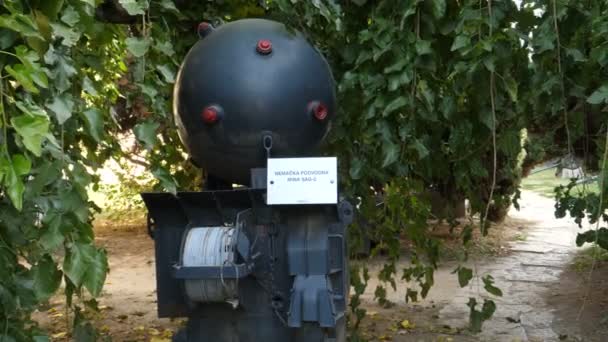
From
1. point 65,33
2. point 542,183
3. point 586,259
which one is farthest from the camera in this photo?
point 542,183

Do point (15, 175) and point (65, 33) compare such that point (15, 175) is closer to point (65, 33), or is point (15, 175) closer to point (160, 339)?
point (65, 33)

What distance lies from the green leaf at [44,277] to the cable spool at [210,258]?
0.83 meters

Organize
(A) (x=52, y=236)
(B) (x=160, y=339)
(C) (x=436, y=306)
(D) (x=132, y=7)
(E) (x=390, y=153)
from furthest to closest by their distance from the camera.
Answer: (C) (x=436, y=306), (B) (x=160, y=339), (E) (x=390, y=153), (D) (x=132, y=7), (A) (x=52, y=236)

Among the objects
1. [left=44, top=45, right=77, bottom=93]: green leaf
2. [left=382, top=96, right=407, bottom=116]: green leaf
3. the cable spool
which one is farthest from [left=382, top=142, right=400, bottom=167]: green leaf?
[left=44, top=45, right=77, bottom=93]: green leaf

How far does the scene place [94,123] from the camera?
204 cm

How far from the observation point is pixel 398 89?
289 centimetres

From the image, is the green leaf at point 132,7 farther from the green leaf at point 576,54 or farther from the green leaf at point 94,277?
the green leaf at point 576,54

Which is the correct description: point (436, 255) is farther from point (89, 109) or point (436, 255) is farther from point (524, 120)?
point (89, 109)

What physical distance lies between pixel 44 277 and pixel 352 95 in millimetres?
1593

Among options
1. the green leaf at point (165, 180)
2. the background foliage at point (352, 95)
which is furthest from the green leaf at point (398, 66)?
the green leaf at point (165, 180)

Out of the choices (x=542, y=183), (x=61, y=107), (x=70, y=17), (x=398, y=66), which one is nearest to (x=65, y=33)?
(x=70, y=17)

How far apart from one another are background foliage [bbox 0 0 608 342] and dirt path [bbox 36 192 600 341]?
1254 mm

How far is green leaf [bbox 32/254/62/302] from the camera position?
1842 millimetres

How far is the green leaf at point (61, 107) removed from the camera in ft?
6.25
